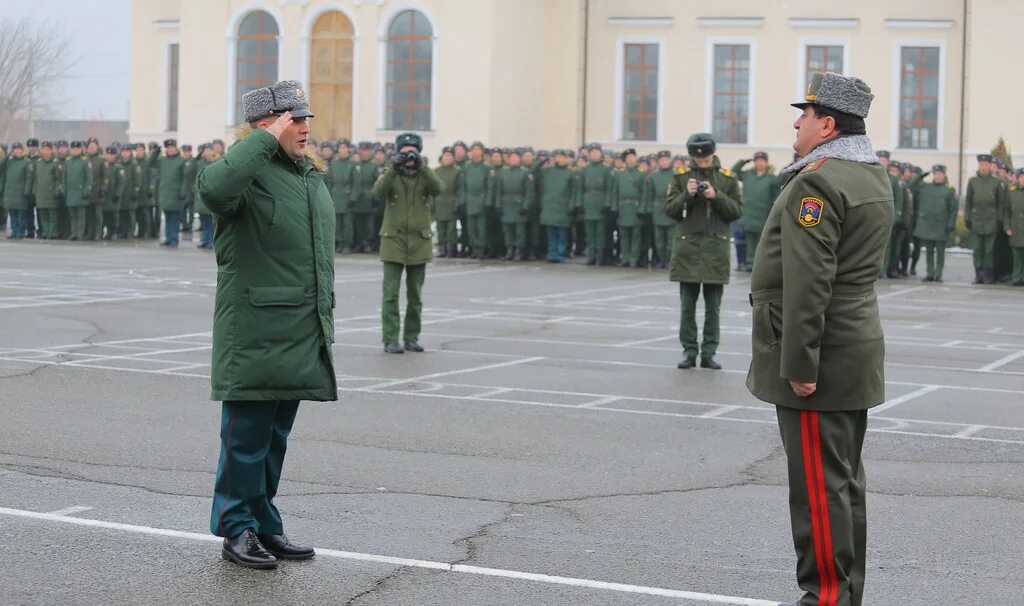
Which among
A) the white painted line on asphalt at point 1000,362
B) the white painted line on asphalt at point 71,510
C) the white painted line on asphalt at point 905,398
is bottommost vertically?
the white painted line on asphalt at point 71,510

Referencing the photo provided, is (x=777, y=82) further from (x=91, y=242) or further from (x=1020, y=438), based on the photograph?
(x=1020, y=438)

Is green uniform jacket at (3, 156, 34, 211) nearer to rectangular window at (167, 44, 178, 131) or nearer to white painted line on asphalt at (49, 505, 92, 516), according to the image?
rectangular window at (167, 44, 178, 131)

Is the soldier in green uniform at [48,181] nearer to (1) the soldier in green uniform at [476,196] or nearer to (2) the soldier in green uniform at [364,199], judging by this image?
(2) the soldier in green uniform at [364,199]

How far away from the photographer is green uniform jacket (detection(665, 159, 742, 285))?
1395 cm

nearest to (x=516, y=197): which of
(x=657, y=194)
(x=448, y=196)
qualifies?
(x=448, y=196)

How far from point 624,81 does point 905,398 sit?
29.6 m

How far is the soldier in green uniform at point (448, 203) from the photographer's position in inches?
1129

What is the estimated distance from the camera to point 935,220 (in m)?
26.1

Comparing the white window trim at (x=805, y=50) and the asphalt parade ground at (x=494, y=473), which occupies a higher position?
the white window trim at (x=805, y=50)

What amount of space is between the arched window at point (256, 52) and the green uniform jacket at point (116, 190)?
7.91 metres

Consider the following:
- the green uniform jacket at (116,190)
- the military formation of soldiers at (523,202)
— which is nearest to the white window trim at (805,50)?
the military formation of soldiers at (523,202)

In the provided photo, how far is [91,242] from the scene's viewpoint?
31.7 meters

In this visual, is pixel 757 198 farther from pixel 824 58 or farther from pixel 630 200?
pixel 824 58

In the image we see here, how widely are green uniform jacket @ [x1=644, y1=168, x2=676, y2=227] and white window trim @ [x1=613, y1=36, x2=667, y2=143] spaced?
1359 cm
